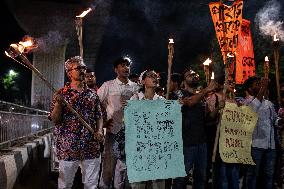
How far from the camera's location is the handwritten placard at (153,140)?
5613mm

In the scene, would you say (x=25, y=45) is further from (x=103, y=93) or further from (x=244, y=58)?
(x=244, y=58)

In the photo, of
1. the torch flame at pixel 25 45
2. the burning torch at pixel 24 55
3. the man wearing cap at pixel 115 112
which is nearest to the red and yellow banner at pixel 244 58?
the man wearing cap at pixel 115 112

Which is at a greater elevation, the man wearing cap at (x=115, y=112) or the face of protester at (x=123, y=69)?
the face of protester at (x=123, y=69)

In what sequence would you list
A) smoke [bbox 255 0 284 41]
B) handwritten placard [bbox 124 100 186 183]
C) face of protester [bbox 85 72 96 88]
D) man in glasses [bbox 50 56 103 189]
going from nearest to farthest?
man in glasses [bbox 50 56 103 189] → handwritten placard [bbox 124 100 186 183] → face of protester [bbox 85 72 96 88] → smoke [bbox 255 0 284 41]

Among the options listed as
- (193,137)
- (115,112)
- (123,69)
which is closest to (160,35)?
(123,69)

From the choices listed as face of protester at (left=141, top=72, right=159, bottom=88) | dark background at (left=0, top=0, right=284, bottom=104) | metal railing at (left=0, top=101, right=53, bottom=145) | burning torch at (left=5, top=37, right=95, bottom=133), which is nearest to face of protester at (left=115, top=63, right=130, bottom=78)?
face of protester at (left=141, top=72, right=159, bottom=88)

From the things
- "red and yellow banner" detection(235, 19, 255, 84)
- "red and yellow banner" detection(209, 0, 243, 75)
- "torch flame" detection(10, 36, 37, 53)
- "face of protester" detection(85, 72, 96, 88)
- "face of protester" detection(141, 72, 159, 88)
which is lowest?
"face of protester" detection(141, 72, 159, 88)

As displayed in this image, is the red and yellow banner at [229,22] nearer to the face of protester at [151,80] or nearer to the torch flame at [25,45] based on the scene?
the face of protester at [151,80]

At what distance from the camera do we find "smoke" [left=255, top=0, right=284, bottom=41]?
3632cm

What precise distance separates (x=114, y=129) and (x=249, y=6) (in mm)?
42489

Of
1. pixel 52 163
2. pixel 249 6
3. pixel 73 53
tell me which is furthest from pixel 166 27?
pixel 52 163

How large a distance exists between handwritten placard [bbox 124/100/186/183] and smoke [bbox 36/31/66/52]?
12611 millimetres

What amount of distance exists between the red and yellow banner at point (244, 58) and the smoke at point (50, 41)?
749 centimetres

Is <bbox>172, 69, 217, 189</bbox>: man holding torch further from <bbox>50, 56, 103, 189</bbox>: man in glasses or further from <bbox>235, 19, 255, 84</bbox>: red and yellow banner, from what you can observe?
<bbox>235, 19, 255, 84</bbox>: red and yellow banner
